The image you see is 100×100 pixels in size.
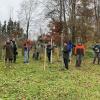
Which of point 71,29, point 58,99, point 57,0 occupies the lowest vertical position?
point 58,99

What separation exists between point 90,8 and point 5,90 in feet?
116

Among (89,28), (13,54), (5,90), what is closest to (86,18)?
(89,28)

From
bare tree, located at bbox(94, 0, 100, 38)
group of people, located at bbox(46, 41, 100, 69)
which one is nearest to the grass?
group of people, located at bbox(46, 41, 100, 69)

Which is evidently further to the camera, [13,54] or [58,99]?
[13,54]

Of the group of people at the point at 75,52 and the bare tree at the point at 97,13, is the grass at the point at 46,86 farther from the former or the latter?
the bare tree at the point at 97,13

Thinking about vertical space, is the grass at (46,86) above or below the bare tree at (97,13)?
below

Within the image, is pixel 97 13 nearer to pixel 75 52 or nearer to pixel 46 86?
pixel 75 52

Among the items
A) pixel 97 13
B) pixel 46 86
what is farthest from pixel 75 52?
pixel 97 13

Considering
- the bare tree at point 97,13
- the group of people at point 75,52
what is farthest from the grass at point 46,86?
the bare tree at point 97,13

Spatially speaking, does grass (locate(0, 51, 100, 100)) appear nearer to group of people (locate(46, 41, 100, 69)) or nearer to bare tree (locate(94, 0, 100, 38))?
group of people (locate(46, 41, 100, 69))

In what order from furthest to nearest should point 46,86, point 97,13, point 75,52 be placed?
point 97,13 < point 75,52 < point 46,86

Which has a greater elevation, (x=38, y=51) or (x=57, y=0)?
(x=57, y=0)

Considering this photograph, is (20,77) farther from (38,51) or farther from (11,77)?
(38,51)

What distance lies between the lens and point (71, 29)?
4644 cm
